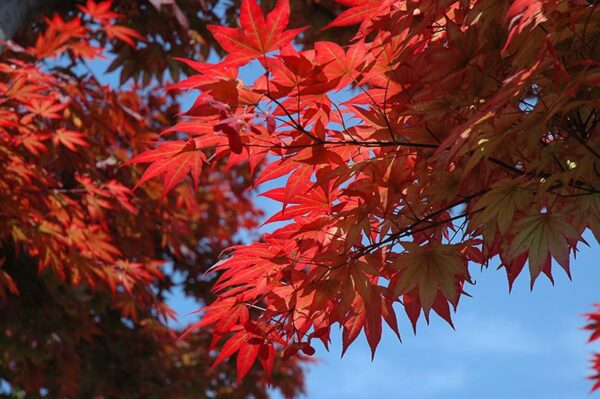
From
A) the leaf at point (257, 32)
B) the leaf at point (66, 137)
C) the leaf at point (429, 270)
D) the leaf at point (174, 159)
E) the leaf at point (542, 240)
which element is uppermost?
the leaf at point (66, 137)

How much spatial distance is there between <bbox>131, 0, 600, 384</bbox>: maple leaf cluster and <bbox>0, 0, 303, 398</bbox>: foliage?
217 mm

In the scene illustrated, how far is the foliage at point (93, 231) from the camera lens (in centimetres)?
438

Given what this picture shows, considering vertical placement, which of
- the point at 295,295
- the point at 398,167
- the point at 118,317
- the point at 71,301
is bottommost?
the point at 295,295

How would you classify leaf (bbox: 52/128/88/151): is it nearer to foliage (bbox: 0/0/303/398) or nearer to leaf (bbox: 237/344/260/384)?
foliage (bbox: 0/0/303/398)

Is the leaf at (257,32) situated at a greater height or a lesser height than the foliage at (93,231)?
lesser

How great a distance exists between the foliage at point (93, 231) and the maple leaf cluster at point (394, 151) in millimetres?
217

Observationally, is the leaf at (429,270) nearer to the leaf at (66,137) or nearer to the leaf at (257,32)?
the leaf at (257,32)

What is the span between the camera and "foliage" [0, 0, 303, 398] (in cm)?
438

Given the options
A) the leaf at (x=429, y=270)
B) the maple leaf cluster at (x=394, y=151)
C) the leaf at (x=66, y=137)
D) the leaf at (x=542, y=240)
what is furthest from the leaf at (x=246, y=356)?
the leaf at (x=66, y=137)

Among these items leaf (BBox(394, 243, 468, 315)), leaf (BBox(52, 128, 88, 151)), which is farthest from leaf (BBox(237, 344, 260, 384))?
leaf (BBox(52, 128, 88, 151))

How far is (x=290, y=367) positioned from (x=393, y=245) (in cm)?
918

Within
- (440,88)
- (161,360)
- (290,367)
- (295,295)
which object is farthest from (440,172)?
(290,367)

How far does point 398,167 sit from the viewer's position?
6.43 feet

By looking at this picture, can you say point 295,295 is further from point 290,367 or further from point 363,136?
point 290,367
